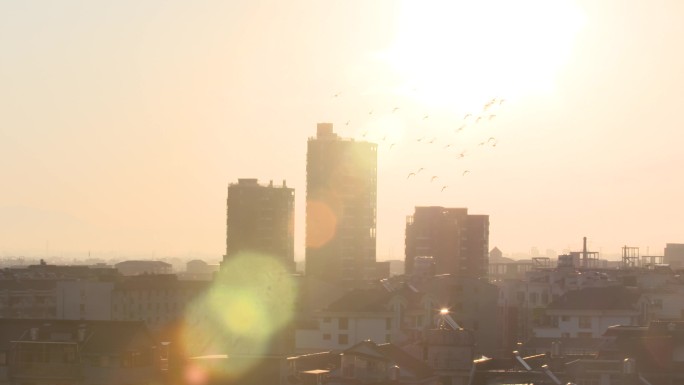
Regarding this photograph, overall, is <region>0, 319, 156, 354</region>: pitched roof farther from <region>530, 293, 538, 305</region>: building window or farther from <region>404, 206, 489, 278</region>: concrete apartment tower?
<region>404, 206, 489, 278</region>: concrete apartment tower

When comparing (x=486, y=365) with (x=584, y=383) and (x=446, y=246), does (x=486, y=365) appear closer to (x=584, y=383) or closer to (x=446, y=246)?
(x=584, y=383)

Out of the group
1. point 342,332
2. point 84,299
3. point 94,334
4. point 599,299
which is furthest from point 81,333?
point 84,299

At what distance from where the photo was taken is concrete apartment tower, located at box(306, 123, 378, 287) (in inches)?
7210

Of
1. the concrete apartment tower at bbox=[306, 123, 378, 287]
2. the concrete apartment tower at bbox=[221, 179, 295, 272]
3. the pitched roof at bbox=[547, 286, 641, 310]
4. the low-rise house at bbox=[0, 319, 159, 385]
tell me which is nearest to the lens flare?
the low-rise house at bbox=[0, 319, 159, 385]

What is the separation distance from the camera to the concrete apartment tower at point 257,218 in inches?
7505

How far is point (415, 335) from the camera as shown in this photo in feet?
241

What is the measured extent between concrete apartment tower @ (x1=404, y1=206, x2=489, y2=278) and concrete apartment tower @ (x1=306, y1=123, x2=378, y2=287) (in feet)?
62.7

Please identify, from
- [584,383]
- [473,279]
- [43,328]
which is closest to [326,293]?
[473,279]

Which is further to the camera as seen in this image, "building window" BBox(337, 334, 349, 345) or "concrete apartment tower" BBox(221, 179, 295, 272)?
"concrete apartment tower" BBox(221, 179, 295, 272)

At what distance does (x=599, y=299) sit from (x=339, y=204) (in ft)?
333

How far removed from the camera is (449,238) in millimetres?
159625

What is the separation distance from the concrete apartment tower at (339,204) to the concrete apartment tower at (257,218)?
17.3 feet

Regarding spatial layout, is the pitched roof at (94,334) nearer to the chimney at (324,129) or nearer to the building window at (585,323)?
the building window at (585,323)

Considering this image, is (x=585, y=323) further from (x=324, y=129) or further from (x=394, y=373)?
(x=324, y=129)
